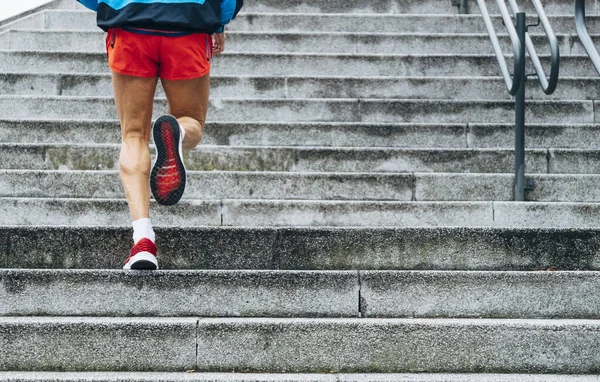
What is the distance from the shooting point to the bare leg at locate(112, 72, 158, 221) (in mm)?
3402

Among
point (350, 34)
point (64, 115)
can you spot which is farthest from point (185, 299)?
point (350, 34)

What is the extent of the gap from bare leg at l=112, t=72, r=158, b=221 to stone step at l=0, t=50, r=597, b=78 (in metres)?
3.28

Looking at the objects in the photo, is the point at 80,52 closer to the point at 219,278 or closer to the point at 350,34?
the point at 350,34

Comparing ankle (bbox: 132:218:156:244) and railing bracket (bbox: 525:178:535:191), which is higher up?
railing bracket (bbox: 525:178:535:191)

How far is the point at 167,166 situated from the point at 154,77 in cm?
41

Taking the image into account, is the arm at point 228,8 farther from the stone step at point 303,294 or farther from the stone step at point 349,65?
the stone step at point 349,65

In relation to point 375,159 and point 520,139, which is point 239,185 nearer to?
point 375,159

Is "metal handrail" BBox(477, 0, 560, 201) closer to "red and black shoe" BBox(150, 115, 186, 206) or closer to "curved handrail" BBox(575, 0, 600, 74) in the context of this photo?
"curved handrail" BBox(575, 0, 600, 74)

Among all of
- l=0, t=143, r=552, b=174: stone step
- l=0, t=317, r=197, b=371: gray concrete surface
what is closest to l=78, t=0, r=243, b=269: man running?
l=0, t=317, r=197, b=371: gray concrete surface

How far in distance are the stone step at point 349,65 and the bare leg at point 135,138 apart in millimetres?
3279

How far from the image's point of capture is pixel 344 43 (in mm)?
7207

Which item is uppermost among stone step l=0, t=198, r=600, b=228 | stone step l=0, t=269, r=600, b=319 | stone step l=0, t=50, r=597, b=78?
stone step l=0, t=50, r=597, b=78

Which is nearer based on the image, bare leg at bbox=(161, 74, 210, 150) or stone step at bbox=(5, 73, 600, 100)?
bare leg at bbox=(161, 74, 210, 150)

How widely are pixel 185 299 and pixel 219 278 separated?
0.16 metres
